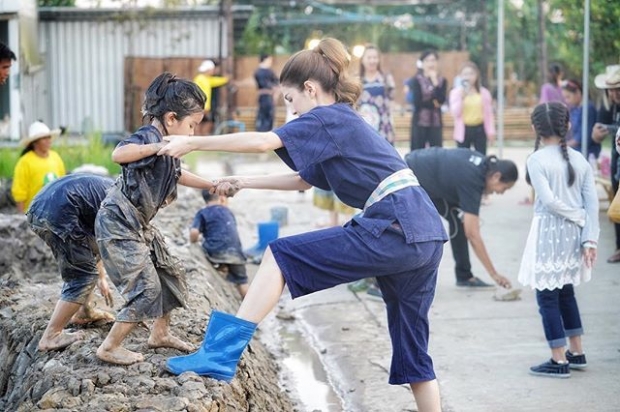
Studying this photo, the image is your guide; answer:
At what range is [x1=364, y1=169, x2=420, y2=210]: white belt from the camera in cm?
480

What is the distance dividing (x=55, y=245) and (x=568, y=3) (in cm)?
944

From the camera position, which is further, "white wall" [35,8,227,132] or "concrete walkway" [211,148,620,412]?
"white wall" [35,8,227,132]

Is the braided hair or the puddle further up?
the braided hair

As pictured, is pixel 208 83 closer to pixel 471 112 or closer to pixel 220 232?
pixel 471 112

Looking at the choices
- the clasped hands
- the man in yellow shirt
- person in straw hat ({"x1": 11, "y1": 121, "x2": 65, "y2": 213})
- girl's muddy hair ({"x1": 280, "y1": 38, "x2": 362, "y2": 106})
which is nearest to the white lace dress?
girl's muddy hair ({"x1": 280, "y1": 38, "x2": 362, "y2": 106})

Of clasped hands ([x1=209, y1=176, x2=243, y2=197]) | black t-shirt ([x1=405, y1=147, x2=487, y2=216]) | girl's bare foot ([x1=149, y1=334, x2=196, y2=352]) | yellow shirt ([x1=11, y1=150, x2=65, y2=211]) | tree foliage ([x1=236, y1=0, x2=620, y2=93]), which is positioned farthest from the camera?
tree foliage ([x1=236, y1=0, x2=620, y2=93])

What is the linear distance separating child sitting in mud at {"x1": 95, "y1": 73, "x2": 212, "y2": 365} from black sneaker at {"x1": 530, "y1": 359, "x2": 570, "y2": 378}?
247 centimetres

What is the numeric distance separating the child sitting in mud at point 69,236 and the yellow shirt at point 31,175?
3792 millimetres

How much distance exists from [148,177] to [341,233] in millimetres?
995

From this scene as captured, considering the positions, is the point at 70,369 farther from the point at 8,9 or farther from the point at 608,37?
the point at 8,9

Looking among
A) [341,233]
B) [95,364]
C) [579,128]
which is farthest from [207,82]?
[341,233]

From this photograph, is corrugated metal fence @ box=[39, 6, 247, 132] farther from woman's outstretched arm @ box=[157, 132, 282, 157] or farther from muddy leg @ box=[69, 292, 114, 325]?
woman's outstretched arm @ box=[157, 132, 282, 157]

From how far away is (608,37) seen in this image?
467 inches

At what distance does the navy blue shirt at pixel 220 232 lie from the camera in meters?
8.80
